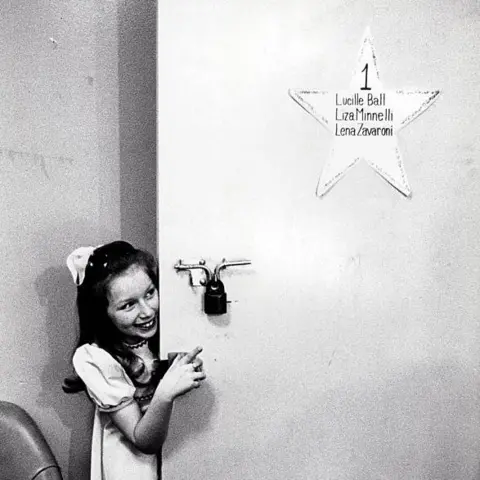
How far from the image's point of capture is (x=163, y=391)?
159 cm

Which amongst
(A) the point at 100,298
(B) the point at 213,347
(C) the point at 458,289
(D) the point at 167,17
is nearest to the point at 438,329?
(C) the point at 458,289

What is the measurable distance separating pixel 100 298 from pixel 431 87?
91 cm

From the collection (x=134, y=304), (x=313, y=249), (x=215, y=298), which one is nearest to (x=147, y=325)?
(x=134, y=304)

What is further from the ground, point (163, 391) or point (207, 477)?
point (163, 391)

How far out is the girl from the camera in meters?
1.61

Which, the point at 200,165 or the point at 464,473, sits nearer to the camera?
the point at 200,165

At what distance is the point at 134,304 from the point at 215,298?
0.18 metres

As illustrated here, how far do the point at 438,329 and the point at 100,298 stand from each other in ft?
2.65

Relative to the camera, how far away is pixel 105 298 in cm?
165

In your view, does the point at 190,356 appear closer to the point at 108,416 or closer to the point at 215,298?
the point at 215,298

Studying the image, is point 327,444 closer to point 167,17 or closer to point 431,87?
point 431,87

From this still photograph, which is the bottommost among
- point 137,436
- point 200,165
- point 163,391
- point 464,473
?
point 464,473

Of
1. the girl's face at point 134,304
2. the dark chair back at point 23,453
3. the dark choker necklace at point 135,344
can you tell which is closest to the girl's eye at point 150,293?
the girl's face at point 134,304

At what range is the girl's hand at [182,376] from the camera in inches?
62.7
